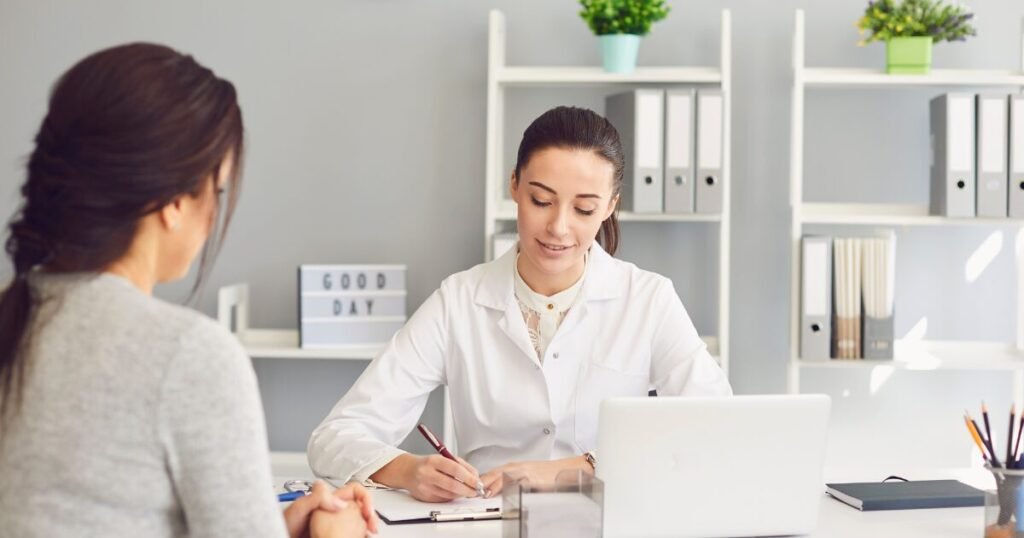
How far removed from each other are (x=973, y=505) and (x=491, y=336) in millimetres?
876

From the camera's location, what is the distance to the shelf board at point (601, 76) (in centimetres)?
307

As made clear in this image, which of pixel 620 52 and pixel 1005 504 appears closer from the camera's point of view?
pixel 1005 504

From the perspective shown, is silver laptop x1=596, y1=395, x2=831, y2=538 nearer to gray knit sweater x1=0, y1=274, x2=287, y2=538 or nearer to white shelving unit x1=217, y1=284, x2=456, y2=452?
gray knit sweater x1=0, y1=274, x2=287, y2=538

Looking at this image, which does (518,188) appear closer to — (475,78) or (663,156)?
(663,156)

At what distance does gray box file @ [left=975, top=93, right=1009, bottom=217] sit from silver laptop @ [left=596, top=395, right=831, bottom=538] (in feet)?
5.51

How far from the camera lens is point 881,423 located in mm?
3355

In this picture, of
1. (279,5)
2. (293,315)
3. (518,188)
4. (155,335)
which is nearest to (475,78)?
(279,5)

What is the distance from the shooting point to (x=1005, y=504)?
5.22 feet

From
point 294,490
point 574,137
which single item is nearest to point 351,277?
point 574,137

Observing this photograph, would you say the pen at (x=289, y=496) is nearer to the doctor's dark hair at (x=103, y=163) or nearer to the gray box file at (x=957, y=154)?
the doctor's dark hair at (x=103, y=163)

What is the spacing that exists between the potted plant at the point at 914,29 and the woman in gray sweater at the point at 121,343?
2392mm

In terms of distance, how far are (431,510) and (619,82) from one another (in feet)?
5.61

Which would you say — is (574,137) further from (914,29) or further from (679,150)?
(914,29)

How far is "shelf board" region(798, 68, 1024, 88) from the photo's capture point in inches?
119
